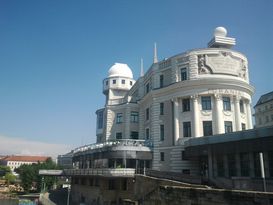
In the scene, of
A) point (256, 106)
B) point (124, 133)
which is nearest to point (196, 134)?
point (124, 133)

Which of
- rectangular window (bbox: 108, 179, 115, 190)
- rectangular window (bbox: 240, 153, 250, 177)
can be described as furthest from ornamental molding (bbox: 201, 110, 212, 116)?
rectangular window (bbox: 108, 179, 115, 190)

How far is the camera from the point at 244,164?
3156 cm

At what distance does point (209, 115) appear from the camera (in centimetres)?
4059

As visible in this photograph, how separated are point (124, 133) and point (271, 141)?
31.8m

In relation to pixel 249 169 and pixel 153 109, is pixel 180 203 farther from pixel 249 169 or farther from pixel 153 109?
pixel 153 109

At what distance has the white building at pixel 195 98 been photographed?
4034cm

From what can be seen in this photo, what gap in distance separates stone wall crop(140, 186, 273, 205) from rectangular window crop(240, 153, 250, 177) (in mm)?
11461

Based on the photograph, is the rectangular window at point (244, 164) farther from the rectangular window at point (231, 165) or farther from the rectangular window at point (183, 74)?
the rectangular window at point (183, 74)

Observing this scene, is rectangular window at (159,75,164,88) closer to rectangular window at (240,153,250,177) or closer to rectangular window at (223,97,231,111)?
rectangular window at (223,97,231,111)

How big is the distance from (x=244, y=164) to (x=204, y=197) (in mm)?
14772

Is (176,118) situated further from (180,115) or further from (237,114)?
(237,114)

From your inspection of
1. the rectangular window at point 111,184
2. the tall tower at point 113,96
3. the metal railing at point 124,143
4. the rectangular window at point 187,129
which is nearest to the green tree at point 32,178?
the tall tower at point 113,96

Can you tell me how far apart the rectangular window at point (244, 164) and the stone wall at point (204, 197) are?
11.5 m

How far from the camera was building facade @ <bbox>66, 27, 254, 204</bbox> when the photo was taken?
40.2m
